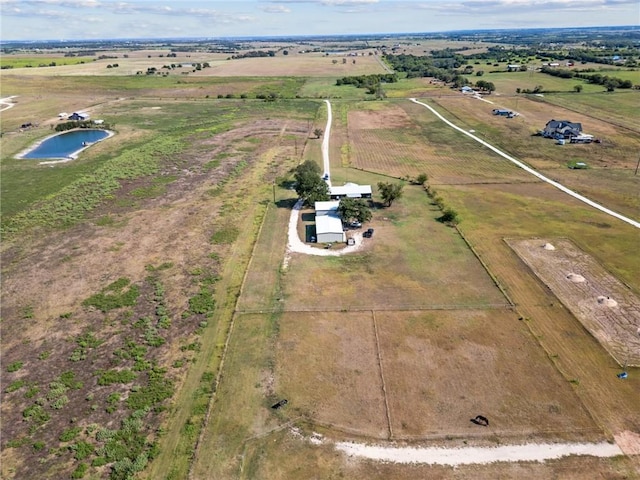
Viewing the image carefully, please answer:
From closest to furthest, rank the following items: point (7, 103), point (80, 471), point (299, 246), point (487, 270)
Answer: point (80, 471), point (487, 270), point (299, 246), point (7, 103)

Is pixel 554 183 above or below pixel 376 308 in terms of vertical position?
above

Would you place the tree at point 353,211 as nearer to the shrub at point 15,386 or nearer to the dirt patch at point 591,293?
the dirt patch at point 591,293

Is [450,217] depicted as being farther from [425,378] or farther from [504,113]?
[504,113]

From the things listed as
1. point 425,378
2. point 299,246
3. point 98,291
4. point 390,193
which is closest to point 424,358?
point 425,378

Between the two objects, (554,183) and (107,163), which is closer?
(554,183)

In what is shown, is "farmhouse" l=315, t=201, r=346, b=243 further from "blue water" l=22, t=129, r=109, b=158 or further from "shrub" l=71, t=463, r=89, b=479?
"blue water" l=22, t=129, r=109, b=158

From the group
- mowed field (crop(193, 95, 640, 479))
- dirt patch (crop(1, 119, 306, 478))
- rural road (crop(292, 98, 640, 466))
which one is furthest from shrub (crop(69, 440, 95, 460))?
rural road (crop(292, 98, 640, 466))
